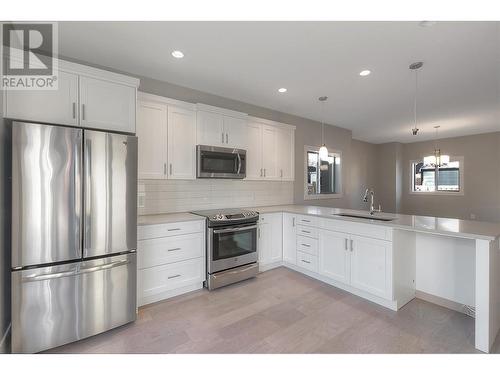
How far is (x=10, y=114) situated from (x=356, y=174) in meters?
7.11

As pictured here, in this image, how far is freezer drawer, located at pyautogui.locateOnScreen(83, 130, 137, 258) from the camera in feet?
6.40

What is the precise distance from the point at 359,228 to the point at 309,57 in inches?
77.6

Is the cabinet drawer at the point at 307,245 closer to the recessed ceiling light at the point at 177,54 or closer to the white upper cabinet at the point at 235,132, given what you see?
the white upper cabinet at the point at 235,132

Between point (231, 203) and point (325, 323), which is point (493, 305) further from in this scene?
point (231, 203)

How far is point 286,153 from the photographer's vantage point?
14.3ft

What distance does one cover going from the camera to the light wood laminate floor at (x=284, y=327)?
1883 millimetres

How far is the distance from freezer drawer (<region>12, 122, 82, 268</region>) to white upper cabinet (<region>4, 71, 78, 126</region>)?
0.19 meters

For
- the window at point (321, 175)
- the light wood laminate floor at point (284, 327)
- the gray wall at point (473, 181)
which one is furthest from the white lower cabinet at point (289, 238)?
the gray wall at point (473, 181)

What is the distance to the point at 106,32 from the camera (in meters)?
2.09

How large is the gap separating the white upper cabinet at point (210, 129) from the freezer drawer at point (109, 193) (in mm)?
1182

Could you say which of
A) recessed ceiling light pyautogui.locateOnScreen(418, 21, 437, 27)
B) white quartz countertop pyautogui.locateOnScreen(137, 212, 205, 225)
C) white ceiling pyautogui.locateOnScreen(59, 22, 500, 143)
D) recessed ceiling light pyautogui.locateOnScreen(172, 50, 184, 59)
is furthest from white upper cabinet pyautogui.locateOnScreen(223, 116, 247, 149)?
recessed ceiling light pyautogui.locateOnScreen(418, 21, 437, 27)

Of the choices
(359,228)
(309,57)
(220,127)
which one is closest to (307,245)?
(359,228)
